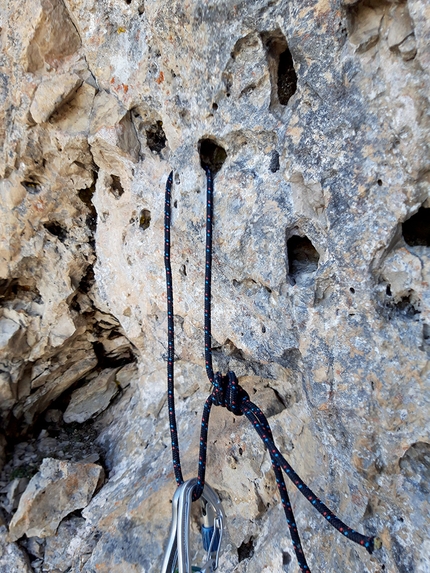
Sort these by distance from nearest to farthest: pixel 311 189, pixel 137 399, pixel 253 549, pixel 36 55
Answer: pixel 311 189, pixel 253 549, pixel 36 55, pixel 137 399

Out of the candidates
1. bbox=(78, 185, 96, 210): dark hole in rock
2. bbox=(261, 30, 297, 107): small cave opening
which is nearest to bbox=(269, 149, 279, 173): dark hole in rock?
bbox=(261, 30, 297, 107): small cave opening

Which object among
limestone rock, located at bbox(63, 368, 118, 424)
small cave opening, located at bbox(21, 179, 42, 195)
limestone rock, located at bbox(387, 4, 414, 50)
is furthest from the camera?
limestone rock, located at bbox(63, 368, 118, 424)

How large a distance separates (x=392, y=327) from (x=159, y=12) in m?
1.64

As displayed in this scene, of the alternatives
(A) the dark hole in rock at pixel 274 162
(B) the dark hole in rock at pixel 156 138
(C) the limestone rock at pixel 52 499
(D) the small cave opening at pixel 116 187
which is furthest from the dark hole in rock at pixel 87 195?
(C) the limestone rock at pixel 52 499

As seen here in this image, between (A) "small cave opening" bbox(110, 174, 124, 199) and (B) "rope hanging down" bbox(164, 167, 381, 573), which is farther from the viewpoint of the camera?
(A) "small cave opening" bbox(110, 174, 124, 199)

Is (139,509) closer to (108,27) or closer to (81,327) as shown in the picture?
(81,327)

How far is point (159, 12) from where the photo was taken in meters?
1.67

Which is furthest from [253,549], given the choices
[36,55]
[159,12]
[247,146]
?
[36,55]

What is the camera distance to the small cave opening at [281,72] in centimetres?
144

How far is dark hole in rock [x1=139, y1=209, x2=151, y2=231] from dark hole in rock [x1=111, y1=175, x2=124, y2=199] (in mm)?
300

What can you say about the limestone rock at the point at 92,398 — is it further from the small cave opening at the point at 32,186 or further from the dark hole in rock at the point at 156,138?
the dark hole in rock at the point at 156,138

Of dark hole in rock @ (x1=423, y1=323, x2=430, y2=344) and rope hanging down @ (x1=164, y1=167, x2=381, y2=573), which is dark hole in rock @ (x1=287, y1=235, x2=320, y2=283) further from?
dark hole in rock @ (x1=423, y1=323, x2=430, y2=344)

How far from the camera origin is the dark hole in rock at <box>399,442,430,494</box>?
3.84 feet

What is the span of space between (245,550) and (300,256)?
1.60 metres
